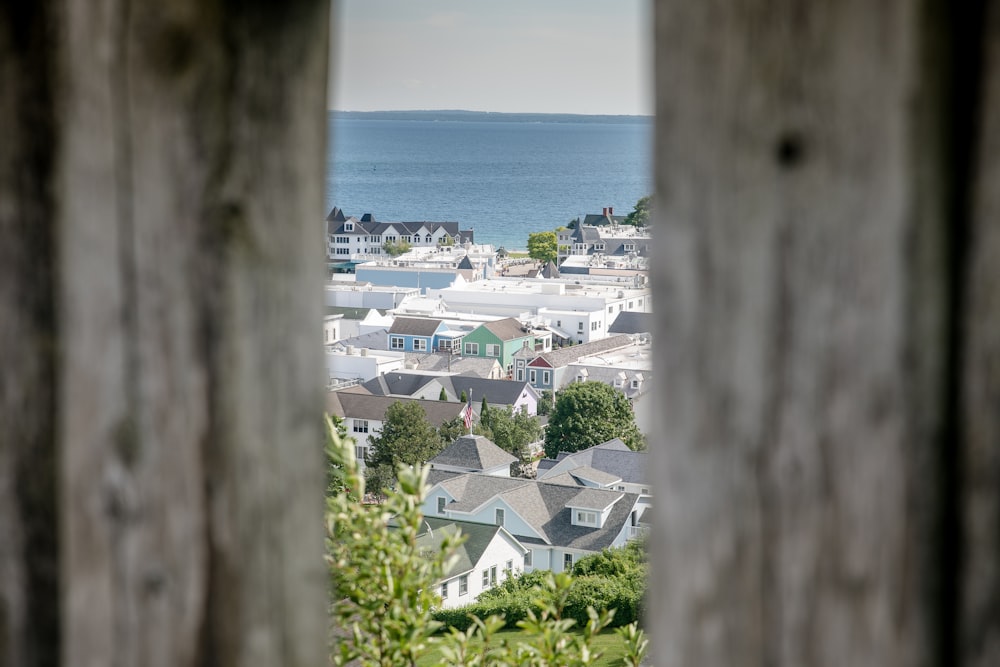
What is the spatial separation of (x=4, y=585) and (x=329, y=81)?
0.75 feet

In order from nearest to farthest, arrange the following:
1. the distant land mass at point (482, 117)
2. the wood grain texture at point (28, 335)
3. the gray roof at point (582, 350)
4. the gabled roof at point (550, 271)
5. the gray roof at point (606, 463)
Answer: the wood grain texture at point (28, 335)
the gray roof at point (606, 463)
the gray roof at point (582, 350)
the gabled roof at point (550, 271)
the distant land mass at point (482, 117)

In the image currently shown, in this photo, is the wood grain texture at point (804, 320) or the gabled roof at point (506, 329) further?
the gabled roof at point (506, 329)

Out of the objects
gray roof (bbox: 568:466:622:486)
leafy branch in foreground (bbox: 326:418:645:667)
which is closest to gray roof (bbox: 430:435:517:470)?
gray roof (bbox: 568:466:622:486)

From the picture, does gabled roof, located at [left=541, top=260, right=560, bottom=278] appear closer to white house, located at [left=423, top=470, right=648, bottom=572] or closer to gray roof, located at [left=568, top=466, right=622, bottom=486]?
gray roof, located at [left=568, top=466, right=622, bottom=486]

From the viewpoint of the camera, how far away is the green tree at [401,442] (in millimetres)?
10596

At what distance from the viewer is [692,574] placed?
298mm

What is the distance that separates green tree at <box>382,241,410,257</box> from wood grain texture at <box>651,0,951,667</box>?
29.3 meters

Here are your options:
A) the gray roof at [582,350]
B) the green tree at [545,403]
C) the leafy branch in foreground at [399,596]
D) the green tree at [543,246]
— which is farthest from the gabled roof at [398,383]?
the leafy branch in foreground at [399,596]

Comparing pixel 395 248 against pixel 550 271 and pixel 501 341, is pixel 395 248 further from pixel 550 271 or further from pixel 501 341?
pixel 501 341

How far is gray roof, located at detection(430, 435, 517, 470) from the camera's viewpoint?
39.9 feet

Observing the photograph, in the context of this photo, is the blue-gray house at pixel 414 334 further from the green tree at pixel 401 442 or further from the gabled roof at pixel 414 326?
the green tree at pixel 401 442

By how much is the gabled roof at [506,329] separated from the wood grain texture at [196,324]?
18.4 meters

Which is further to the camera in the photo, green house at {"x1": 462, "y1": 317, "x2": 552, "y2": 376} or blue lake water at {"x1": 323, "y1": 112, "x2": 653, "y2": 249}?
blue lake water at {"x1": 323, "y1": 112, "x2": 653, "y2": 249}

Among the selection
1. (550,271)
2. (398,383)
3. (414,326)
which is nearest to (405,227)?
(550,271)
